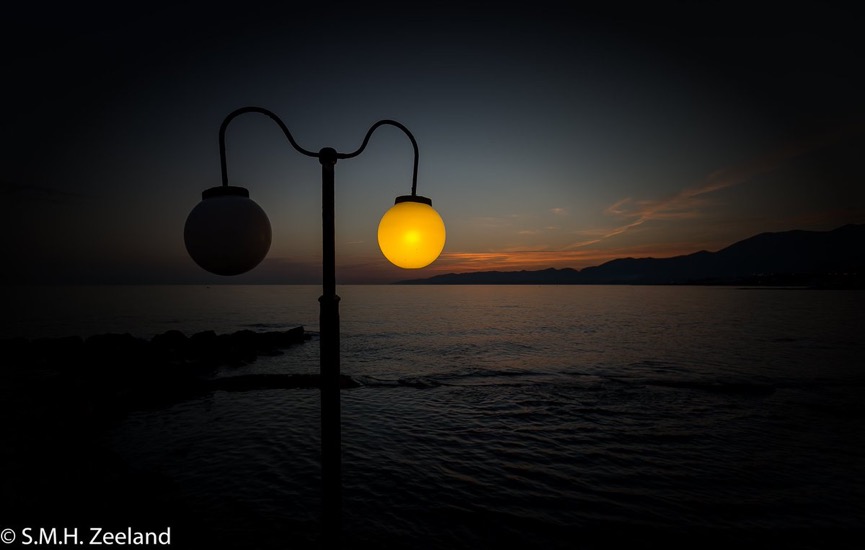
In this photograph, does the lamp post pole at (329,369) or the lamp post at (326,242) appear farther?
the lamp post pole at (329,369)

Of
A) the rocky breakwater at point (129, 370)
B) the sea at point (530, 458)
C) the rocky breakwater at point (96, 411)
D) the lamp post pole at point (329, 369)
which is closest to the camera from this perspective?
→ the lamp post pole at point (329, 369)

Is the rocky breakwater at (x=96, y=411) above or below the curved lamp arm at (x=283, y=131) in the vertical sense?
below

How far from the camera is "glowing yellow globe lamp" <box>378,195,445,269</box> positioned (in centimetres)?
338

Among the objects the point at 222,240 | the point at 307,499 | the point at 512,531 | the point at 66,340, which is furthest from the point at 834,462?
the point at 66,340

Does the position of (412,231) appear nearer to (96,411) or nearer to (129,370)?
(96,411)

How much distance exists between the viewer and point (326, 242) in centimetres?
307

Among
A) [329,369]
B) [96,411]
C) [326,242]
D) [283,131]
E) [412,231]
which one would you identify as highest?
[283,131]

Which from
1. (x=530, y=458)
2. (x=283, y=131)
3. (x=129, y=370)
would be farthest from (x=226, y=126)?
(x=129, y=370)

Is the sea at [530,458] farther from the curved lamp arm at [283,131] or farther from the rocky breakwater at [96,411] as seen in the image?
the curved lamp arm at [283,131]

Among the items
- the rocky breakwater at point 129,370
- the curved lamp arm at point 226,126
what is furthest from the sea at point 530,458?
the curved lamp arm at point 226,126

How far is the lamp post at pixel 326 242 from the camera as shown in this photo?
284 cm

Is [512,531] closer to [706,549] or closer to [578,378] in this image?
[706,549]

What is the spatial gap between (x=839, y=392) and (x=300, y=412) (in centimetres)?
2763

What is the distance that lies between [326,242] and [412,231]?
730 millimetres
